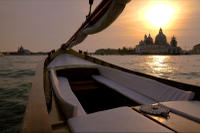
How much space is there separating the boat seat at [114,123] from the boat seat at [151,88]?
3.66ft

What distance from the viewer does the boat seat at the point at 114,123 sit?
47.4 inches

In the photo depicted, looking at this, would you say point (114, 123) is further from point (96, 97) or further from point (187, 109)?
point (96, 97)

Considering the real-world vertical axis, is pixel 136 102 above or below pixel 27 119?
below

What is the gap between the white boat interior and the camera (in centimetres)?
128

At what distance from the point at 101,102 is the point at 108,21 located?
2.78 meters

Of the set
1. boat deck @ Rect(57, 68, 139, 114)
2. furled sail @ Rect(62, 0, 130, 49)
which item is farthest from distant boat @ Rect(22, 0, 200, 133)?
boat deck @ Rect(57, 68, 139, 114)

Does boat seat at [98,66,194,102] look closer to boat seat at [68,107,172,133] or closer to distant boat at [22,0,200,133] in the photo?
distant boat at [22,0,200,133]

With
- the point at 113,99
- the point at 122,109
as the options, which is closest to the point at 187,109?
the point at 122,109

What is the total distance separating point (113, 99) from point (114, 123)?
2420 millimetres

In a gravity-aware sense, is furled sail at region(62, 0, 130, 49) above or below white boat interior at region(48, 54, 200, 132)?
Answer: above

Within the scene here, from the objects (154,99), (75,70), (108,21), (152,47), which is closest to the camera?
(108,21)

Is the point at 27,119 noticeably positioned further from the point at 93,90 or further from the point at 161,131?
the point at 93,90

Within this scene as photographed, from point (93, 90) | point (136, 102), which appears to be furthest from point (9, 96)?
point (136, 102)

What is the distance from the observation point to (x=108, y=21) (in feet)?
6.91
